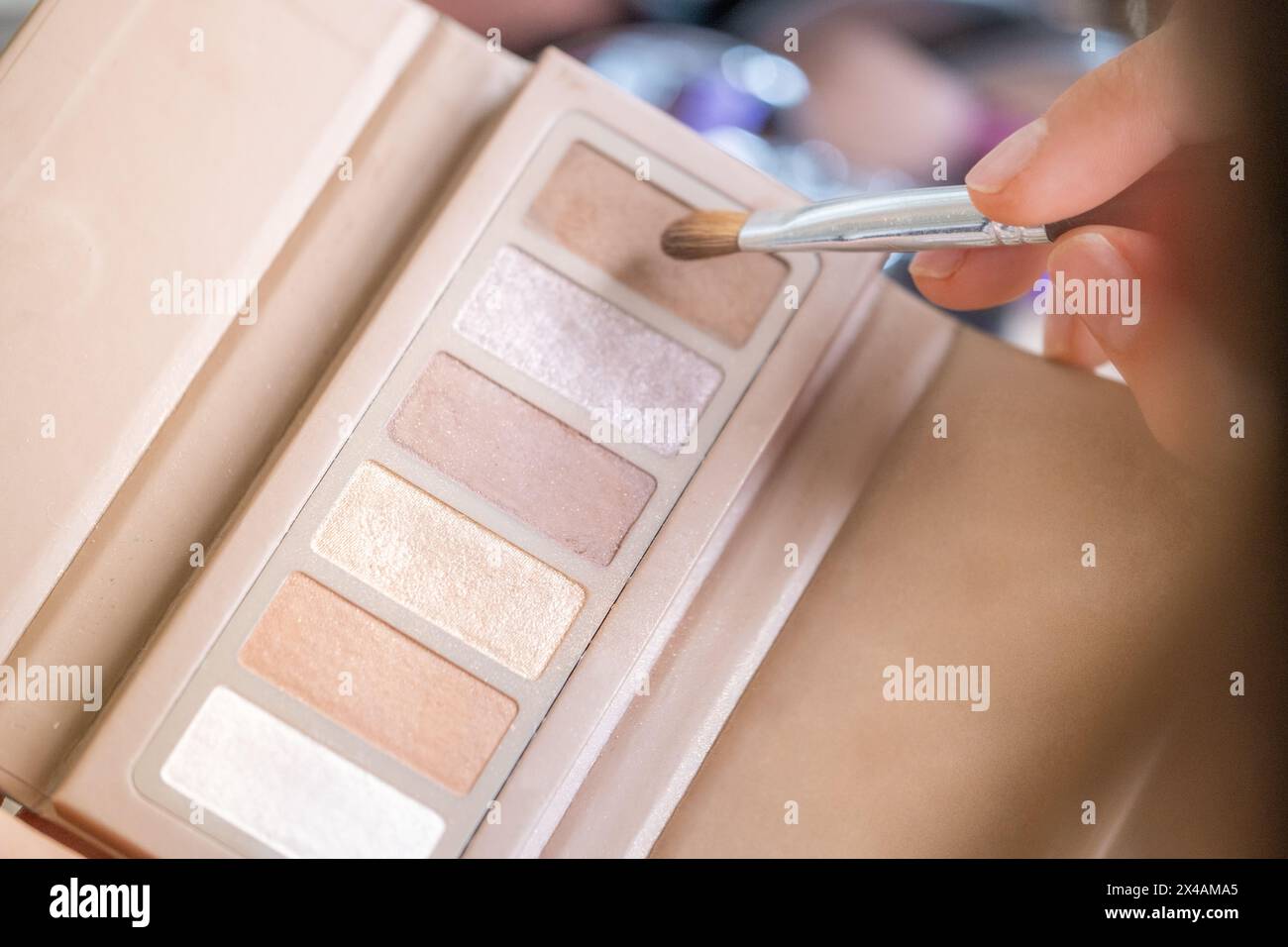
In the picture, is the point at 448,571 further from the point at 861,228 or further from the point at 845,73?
the point at 845,73

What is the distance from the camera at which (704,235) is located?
64cm

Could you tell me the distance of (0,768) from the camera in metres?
0.59

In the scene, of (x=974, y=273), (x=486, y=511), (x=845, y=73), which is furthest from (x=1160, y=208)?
(x=845, y=73)

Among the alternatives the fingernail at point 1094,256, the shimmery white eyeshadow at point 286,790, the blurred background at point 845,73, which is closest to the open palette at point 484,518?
the shimmery white eyeshadow at point 286,790

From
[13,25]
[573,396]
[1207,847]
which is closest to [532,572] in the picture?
A: [573,396]

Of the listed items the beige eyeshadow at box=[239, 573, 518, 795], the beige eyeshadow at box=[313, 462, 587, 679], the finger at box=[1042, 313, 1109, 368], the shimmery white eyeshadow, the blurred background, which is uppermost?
the blurred background

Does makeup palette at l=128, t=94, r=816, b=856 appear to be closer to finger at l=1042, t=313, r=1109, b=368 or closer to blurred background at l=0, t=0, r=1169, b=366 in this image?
finger at l=1042, t=313, r=1109, b=368

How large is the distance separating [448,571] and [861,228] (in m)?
0.29

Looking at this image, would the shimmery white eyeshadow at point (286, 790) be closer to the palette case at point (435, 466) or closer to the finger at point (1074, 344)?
the palette case at point (435, 466)

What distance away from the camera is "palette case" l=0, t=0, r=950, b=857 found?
594 mm

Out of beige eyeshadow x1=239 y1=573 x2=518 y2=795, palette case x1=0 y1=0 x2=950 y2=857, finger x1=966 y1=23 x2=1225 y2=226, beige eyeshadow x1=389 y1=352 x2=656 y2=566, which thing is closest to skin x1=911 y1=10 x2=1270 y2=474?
finger x1=966 y1=23 x2=1225 y2=226

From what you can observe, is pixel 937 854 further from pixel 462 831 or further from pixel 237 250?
pixel 237 250

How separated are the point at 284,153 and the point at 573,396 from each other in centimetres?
22
